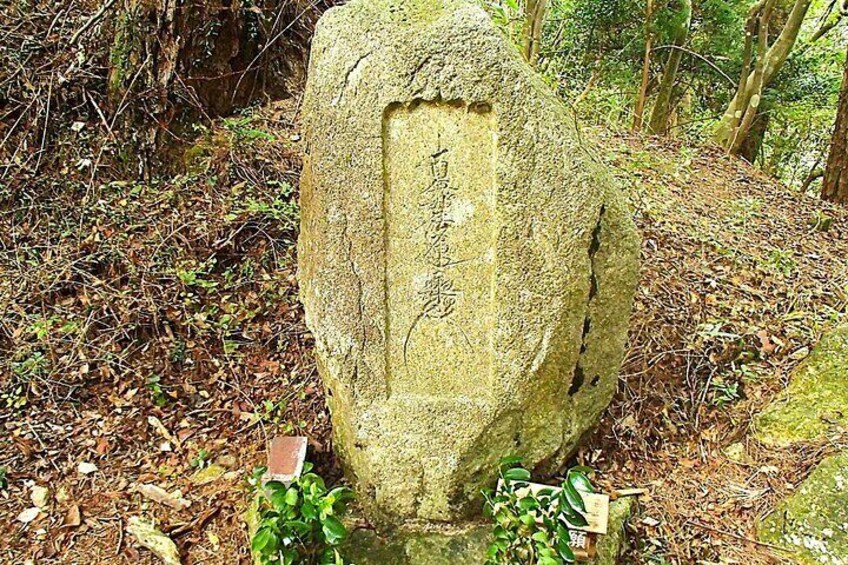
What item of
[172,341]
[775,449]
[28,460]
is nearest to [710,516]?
[775,449]

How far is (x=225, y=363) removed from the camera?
12.2ft

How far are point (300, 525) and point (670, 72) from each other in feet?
24.4

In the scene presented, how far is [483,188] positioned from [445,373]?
843 millimetres

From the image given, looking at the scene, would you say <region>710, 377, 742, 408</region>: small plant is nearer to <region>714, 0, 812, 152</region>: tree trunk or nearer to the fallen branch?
the fallen branch

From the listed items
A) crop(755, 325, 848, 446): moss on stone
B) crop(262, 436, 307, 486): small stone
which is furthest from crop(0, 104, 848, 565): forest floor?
crop(262, 436, 307, 486): small stone

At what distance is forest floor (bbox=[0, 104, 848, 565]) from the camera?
2980mm

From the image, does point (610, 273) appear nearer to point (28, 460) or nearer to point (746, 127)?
point (28, 460)

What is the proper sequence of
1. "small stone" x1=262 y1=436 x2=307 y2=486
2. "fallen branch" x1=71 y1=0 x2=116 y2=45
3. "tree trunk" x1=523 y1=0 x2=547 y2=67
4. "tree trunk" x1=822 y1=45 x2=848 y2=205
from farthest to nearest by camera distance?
1. "tree trunk" x1=822 y1=45 x2=848 y2=205
2. "tree trunk" x1=523 y1=0 x2=547 y2=67
3. "fallen branch" x1=71 y1=0 x2=116 y2=45
4. "small stone" x1=262 y1=436 x2=307 y2=486

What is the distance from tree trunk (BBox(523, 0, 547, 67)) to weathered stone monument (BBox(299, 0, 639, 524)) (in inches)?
148

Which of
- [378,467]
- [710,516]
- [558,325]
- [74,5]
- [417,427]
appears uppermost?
[74,5]

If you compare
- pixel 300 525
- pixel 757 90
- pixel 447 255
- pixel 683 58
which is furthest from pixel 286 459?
pixel 683 58

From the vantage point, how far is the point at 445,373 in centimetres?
278

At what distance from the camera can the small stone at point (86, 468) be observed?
10.4 feet

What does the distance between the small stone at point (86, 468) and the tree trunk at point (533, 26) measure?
4.96m
